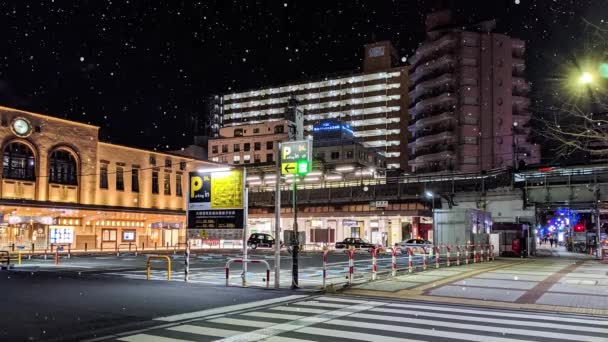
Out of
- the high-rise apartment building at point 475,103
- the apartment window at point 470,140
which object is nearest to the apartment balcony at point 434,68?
the high-rise apartment building at point 475,103

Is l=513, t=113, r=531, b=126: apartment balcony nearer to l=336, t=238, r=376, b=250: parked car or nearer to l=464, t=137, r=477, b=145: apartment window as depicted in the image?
l=464, t=137, r=477, b=145: apartment window

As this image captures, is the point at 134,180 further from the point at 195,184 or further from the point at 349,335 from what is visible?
the point at 349,335

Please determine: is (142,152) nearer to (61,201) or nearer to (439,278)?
(61,201)

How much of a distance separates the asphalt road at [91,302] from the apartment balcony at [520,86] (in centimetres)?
8072

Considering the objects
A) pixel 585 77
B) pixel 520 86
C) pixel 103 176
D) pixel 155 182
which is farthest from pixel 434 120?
pixel 585 77

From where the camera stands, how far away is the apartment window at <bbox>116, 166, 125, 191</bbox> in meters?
53.7

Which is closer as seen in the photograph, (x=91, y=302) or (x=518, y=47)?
(x=91, y=302)

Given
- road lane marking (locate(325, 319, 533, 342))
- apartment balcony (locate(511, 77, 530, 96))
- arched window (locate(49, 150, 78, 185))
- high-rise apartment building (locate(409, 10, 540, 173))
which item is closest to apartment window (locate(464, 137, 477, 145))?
high-rise apartment building (locate(409, 10, 540, 173))

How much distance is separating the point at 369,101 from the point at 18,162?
87.5 metres

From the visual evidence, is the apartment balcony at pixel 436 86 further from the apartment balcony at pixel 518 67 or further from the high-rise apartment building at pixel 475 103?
the apartment balcony at pixel 518 67

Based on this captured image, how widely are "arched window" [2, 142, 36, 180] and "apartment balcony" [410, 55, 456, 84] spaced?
64.6 metres

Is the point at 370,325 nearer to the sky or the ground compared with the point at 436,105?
nearer to the ground

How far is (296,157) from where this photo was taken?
17625 mm

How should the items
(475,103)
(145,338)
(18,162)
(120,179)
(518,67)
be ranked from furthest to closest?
(518,67) < (475,103) < (120,179) < (18,162) < (145,338)
